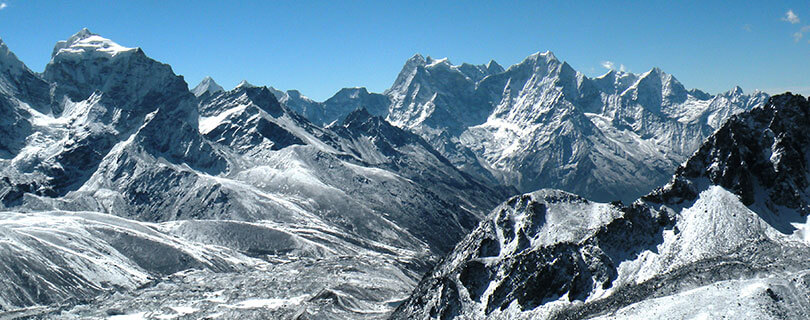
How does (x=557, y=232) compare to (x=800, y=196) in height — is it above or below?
below

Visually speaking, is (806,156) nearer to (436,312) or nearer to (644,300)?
(644,300)

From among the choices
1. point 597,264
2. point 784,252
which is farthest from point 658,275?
point 784,252

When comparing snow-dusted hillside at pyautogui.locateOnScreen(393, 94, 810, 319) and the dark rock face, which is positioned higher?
the dark rock face

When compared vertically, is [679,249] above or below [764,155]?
below

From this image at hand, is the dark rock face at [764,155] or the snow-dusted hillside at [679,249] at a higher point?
the dark rock face at [764,155]

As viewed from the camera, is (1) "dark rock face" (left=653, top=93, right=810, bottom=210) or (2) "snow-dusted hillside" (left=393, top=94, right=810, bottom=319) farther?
(1) "dark rock face" (left=653, top=93, right=810, bottom=210)

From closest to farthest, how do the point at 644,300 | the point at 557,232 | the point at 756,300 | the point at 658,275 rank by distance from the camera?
1. the point at 756,300
2. the point at 644,300
3. the point at 658,275
4. the point at 557,232

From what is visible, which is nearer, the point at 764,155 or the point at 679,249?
the point at 679,249

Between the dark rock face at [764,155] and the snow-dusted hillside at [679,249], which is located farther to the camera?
the dark rock face at [764,155]
